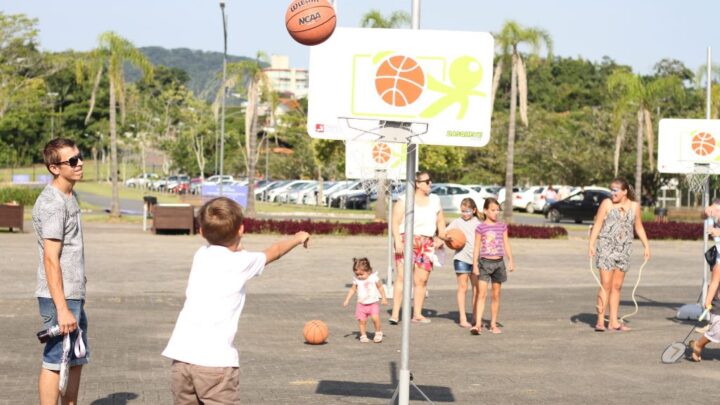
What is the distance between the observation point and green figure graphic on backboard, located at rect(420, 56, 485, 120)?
7.32m

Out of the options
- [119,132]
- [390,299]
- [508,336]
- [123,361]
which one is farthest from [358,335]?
[119,132]

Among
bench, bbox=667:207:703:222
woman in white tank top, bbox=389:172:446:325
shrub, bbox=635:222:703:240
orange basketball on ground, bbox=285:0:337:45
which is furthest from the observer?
bench, bbox=667:207:703:222

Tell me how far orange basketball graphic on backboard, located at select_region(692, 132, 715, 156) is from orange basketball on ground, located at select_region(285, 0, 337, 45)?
8858mm

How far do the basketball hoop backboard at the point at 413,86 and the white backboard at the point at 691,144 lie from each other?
856cm

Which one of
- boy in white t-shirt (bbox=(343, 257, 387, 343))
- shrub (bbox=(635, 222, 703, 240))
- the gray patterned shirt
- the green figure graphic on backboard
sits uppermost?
the green figure graphic on backboard

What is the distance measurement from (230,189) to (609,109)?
31.1 m

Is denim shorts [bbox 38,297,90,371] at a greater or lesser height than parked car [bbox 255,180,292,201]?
greater

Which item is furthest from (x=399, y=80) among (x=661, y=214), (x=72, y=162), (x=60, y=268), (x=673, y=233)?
(x=661, y=214)

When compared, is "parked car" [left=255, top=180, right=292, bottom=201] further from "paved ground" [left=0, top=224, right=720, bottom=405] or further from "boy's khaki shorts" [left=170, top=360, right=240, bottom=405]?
"boy's khaki shorts" [left=170, top=360, right=240, bottom=405]

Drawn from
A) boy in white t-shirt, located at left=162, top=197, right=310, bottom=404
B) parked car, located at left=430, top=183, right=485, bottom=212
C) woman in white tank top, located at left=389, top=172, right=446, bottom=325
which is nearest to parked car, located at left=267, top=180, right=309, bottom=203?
parked car, located at left=430, top=183, right=485, bottom=212

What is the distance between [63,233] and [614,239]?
813 cm

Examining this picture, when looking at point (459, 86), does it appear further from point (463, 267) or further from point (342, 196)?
point (342, 196)

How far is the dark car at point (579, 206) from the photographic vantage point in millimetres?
47406

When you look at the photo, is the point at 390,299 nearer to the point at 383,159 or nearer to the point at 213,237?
the point at 383,159
